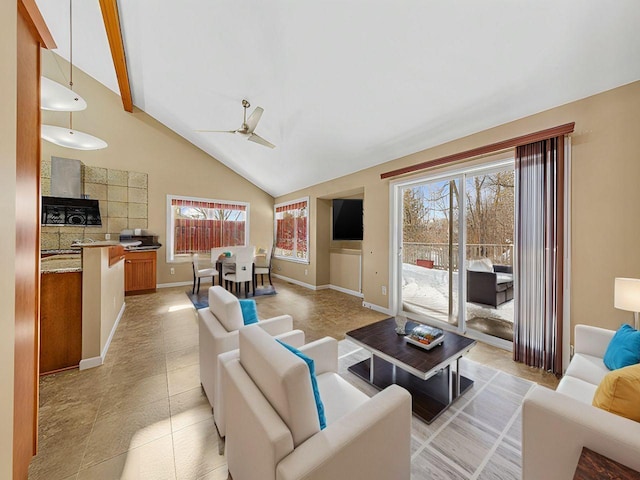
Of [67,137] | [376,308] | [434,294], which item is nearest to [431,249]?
[434,294]

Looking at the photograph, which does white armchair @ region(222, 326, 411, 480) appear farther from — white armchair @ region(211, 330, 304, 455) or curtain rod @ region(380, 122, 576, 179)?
curtain rod @ region(380, 122, 576, 179)

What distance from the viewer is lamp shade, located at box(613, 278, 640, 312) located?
5.58 feet

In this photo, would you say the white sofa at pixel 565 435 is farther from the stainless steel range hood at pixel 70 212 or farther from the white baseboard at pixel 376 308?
the stainless steel range hood at pixel 70 212

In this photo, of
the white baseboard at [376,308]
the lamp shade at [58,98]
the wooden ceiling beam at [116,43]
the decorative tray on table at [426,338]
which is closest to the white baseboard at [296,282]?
the white baseboard at [376,308]

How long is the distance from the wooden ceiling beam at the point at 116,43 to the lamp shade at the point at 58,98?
6.89 ft

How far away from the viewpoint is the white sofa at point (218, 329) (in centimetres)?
160

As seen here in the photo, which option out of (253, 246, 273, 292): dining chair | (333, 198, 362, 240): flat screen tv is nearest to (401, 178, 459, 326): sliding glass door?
(333, 198, 362, 240): flat screen tv

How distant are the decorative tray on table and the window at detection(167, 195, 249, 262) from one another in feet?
18.6

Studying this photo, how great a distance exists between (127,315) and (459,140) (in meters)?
5.31

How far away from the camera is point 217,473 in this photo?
1.31 metres

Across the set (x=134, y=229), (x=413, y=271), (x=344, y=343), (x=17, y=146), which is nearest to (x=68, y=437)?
(x=17, y=146)

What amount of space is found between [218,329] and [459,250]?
2.94 m

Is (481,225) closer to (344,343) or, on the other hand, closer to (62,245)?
(344,343)

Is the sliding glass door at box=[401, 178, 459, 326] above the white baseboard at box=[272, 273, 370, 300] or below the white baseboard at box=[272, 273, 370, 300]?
above
